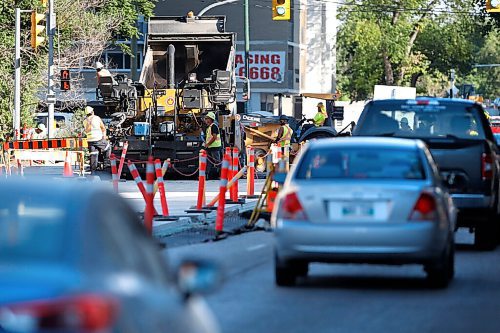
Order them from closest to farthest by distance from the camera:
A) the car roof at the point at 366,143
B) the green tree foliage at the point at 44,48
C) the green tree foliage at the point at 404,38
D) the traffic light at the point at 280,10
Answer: the car roof at the point at 366,143 → the traffic light at the point at 280,10 → the green tree foliage at the point at 44,48 → the green tree foliage at the point at 404,38

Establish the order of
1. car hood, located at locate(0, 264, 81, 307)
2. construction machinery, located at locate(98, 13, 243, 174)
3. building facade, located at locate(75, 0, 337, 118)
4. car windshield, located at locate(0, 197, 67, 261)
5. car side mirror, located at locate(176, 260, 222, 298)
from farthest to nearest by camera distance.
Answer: building facade, located at locate(75, 0, 337, 118), construction machinery, located at locate(98, 13, 243, 174), car side mirror, located at locate(176, 260, 222, 298), car windshield, located at locate(0, 197, 67, 261), car hood, located at locate(0, 264, 81, 307)

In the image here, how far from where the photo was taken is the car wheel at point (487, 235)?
17719 millimetres

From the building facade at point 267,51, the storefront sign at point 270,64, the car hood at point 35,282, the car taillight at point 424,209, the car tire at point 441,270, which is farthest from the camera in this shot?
the building facade at point 267,51

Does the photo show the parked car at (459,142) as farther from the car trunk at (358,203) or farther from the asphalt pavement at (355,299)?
the car trunk at (358,203)

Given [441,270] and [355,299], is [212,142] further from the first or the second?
[355,299]

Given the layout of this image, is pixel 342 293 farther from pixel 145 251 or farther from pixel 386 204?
pixel 145 251

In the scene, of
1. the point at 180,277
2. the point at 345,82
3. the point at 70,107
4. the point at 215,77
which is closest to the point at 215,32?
the point at 215,77

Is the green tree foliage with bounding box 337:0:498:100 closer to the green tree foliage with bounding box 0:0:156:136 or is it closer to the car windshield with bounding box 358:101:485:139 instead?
the green tree foliage with bounding box 0:0:156:136

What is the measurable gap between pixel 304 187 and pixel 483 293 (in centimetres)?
191

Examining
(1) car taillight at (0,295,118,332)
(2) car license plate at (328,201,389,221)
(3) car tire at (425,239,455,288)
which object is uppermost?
(1) car taillight at (0,295,118,332)

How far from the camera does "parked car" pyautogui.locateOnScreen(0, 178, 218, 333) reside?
4949 millimetres

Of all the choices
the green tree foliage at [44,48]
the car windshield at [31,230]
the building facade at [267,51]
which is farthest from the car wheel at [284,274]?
the building facade at [267,51]

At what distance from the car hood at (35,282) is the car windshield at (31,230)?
0.33ft

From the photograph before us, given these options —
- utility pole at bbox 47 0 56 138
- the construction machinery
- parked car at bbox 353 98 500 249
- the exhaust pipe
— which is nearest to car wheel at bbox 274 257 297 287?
parked car at bbox 353 98 500 249
